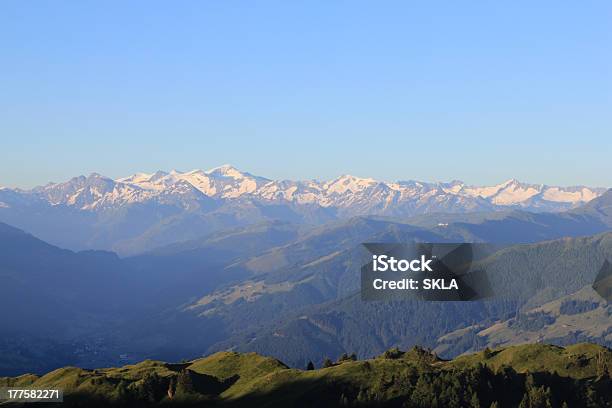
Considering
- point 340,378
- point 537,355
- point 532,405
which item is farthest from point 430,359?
point 532,405

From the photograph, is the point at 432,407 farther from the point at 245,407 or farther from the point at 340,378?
the point at 245,407

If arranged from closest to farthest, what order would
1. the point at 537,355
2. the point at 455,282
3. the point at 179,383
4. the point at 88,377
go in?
the point at 455,282
the point at 179,383
the point at 88,377
the point at 537,355

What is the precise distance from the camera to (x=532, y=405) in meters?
140

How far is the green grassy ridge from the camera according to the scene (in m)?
147

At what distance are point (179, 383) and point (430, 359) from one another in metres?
60.6

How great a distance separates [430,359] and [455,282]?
73.4 meters

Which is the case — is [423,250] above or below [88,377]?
above

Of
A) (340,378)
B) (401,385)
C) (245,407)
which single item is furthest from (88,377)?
(401,385)

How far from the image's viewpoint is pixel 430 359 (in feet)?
624

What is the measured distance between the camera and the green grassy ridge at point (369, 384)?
147 metres

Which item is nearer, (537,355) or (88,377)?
(88,377)

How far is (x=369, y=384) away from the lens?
507ft

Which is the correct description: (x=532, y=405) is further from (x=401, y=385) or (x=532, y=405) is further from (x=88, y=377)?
(x=88, y=377)

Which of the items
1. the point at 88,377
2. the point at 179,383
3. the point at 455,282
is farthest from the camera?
the point at 88,377
